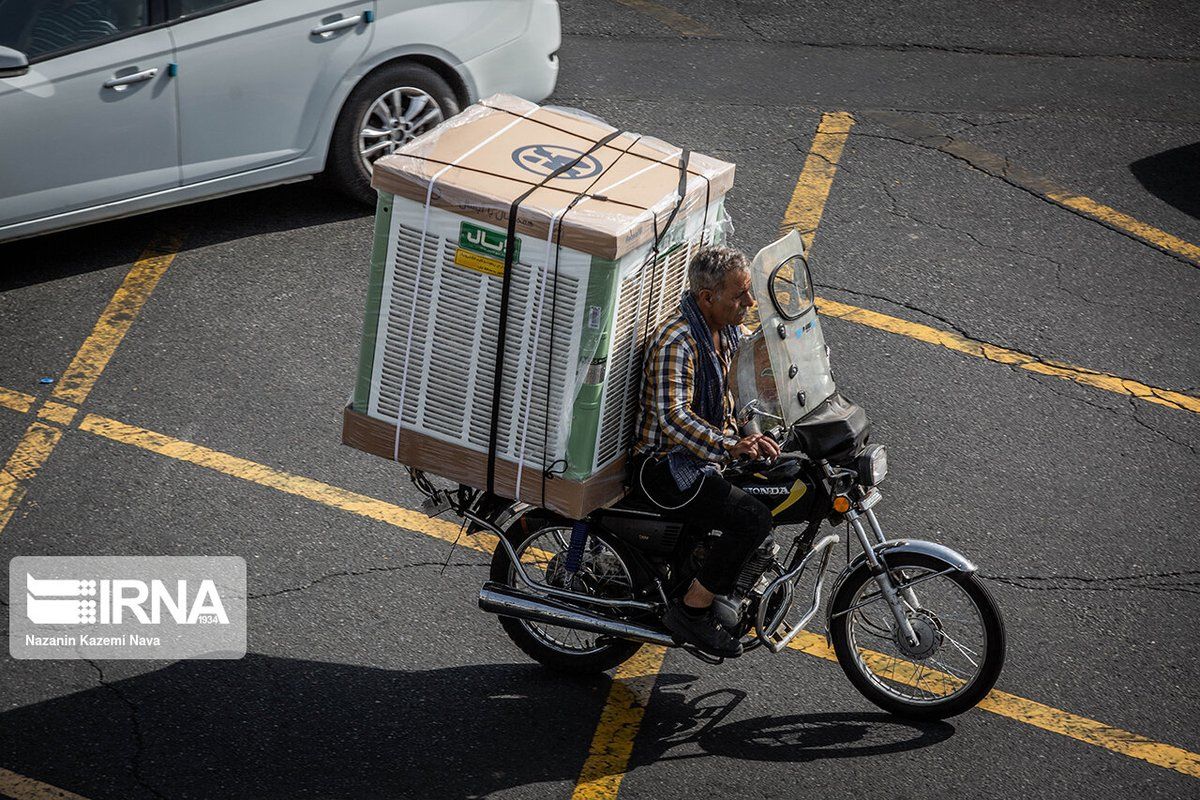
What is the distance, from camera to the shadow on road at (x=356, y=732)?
480cm

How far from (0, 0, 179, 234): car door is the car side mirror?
0.16 feet

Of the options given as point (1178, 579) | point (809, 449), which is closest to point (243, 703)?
point (809, 449)

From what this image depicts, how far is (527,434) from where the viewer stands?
15.2 ft

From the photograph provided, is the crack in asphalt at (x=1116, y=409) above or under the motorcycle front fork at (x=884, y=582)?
under

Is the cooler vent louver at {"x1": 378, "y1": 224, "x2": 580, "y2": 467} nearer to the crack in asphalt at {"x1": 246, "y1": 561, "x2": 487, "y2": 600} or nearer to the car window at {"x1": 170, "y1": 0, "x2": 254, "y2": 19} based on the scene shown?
the crack in asphalt at {"x1": 246, "y1": 561, "x2": 487, "y2": 600}

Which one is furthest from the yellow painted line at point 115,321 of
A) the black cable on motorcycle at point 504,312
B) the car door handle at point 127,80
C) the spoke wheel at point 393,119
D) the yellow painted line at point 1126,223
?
the yellow painted line at point 1126,223

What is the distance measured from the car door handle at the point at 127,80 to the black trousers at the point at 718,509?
374 centimetres

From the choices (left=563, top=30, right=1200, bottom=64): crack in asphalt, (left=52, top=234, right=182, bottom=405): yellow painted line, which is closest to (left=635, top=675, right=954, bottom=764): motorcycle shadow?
(left=52, top=234, right=182, bottom=405): yellow painted line

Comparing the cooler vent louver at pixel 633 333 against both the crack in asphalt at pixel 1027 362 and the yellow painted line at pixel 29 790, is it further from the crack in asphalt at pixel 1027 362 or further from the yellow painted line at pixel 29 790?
the crack in asphalt at pixel 1027 362

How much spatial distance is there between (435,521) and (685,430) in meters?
1.79

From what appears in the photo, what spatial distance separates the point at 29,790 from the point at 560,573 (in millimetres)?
1994

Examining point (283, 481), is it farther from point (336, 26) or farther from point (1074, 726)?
point (1074, 726)

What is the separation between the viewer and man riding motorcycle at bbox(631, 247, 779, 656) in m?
4.62

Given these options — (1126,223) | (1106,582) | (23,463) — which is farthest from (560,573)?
(1126,223)
